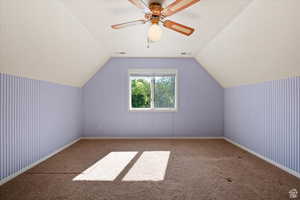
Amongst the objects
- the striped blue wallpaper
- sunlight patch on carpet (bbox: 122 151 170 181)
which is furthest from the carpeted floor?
the striped blue wallpaper

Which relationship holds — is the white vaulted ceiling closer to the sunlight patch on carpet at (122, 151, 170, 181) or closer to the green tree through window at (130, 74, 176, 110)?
the green tree through window at (130, 74, 176, 110)

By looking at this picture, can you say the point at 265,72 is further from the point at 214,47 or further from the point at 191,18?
the point at 191,18

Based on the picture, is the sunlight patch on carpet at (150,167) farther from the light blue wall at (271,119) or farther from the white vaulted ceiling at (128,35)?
the white vaulted ceiling at (128,35)

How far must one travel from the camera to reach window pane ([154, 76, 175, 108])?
4.71 metres

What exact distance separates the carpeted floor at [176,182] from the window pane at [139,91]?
6.12 feet

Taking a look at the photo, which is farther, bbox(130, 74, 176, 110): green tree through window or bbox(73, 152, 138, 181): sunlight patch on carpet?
bbox(130, 74, 176, 110): green tree through window

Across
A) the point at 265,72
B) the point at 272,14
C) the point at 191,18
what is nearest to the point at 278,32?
the point at 272,14

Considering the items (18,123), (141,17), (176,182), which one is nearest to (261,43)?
(141,17)

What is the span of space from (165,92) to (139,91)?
0.76 m

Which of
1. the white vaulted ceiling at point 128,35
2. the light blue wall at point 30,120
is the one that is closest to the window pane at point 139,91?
the white vaulted ceiling at point 128,35

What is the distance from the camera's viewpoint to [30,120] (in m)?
2.60

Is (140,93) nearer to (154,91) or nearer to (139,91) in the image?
(139,91)

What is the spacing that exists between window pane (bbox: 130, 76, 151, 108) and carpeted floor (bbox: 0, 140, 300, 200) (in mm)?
1865

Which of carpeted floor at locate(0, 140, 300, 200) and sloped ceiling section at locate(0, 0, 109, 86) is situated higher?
sloped ceiling section at locate(0, 0, 109, 86)
